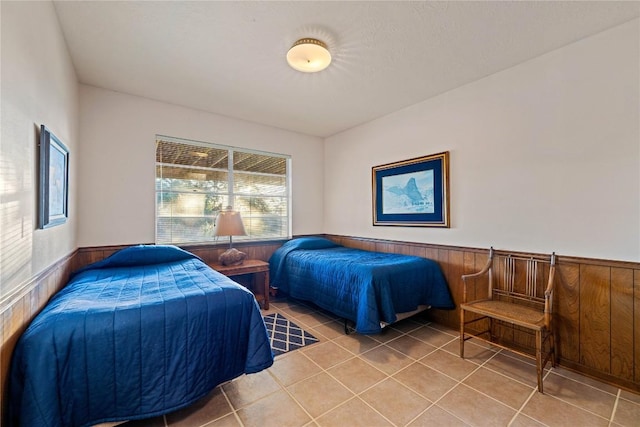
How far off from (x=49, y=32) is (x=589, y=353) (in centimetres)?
443

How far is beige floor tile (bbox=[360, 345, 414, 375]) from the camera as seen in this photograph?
2.19m

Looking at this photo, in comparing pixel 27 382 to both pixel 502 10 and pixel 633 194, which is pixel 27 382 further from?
pixel 633 194

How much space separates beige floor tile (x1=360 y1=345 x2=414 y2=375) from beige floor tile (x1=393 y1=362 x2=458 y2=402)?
62 mm

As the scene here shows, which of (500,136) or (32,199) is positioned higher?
(500,136)

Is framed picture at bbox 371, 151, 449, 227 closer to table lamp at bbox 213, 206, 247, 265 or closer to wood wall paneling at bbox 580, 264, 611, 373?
wood wall paneling at bbox 580, 264, 611, 373

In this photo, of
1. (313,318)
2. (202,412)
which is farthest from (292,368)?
(313,318)

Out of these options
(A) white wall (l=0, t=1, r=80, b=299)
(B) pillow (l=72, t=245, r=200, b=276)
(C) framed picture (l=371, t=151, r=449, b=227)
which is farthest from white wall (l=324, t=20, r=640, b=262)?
(A) white wall (l=0, t=1, r=80, b=299)

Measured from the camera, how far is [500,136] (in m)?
2.62

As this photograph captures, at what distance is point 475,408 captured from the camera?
5.71ft

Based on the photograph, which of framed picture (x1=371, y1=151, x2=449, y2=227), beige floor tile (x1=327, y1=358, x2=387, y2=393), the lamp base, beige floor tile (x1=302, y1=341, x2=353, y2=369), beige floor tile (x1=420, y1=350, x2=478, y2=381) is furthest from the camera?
the lamp base

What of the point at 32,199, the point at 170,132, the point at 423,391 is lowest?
the point at 423,391

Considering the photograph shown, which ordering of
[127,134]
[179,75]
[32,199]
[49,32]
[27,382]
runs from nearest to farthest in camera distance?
[27,382] → [32,199] → [49,32] → [179,75] → [127,134]

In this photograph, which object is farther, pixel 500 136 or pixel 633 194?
pixel 500 136

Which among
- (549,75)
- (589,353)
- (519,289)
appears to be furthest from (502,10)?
(589,353)
